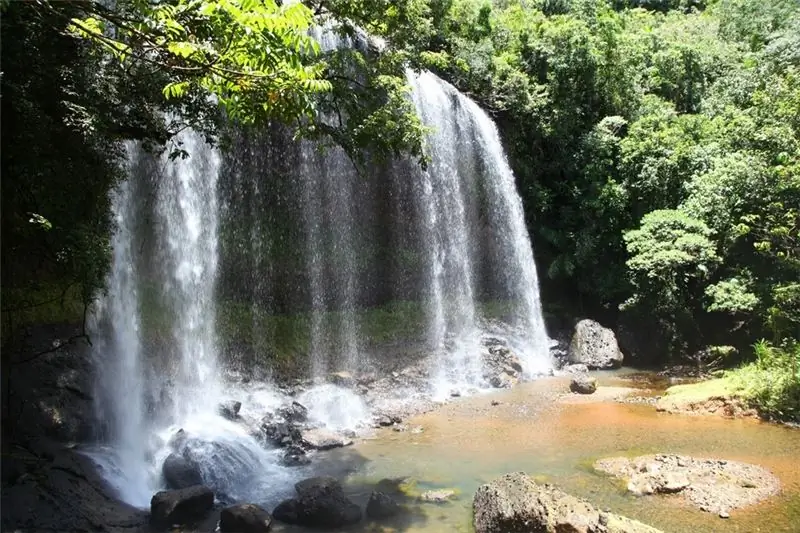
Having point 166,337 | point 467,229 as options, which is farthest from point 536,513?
point 467,229

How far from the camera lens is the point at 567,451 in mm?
8727

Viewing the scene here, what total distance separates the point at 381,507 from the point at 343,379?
701 centimetres

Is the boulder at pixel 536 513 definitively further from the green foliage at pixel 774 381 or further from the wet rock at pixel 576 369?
the wet rock at pixel 576 369

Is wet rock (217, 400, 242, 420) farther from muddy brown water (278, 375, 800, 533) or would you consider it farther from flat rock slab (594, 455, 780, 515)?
flat rock slab (594, 455, 780, 515)

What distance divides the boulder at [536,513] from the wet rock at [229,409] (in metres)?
5.91

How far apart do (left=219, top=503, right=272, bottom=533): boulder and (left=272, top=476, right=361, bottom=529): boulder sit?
1.04 feet

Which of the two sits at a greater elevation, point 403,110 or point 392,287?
point 403,110

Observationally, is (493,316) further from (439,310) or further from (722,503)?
(722,503)

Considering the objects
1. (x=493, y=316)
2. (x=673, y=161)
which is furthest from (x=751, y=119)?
(x=493, y=316)

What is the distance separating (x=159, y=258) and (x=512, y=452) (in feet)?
25.8

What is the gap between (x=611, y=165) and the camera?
18422 millimetres

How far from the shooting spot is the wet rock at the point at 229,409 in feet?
35.6

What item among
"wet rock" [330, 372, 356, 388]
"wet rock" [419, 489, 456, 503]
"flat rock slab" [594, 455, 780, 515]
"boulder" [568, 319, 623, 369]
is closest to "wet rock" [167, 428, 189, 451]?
"wet rock" [419, 489, 456, 503]

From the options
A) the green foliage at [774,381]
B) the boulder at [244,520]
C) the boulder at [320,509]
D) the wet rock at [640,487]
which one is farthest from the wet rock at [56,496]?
the green foliage at [774,381]
